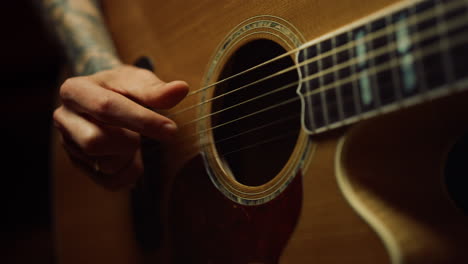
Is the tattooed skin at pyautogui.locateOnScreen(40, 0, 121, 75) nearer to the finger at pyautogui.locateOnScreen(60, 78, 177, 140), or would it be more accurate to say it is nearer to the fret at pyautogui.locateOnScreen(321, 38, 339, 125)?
the finger at pyautogui.locateOnScreen(60, 78, 177, 140)

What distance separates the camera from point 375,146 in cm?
42

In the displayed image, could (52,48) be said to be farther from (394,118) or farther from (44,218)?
(394,118)

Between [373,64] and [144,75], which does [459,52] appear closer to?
[373,64]

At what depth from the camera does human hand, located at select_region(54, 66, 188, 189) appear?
1.91 feet

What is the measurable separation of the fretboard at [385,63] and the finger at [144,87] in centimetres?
20

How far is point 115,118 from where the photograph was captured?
A: 1.93 ft

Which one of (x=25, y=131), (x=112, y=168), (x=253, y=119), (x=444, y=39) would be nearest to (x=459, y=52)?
(x=444, y=39)

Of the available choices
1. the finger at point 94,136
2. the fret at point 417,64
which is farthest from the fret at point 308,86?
the finger at point 94,136

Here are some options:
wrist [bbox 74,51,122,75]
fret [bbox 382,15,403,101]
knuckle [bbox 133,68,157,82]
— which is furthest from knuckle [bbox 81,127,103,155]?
fret [bbox 382,15,403,101]

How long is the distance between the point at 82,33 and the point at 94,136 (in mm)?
362

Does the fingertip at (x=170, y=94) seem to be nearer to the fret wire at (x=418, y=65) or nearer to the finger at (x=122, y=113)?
the finger at (x=122, y=113)

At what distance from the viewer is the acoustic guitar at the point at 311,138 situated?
375 millimetres

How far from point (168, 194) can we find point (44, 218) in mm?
1001

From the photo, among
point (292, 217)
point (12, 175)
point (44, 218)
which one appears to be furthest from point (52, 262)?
point (292, 217)
